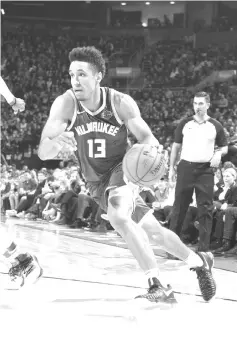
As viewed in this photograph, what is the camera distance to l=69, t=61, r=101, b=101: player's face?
14.8 ft

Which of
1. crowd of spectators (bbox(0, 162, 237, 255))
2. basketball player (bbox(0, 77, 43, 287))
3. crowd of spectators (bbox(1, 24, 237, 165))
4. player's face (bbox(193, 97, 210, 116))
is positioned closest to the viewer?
basketball player (bbox(0, 77, 43, 287))

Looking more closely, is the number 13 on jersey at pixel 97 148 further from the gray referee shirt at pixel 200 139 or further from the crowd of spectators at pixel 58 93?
the crowd of spectators at pixel 58 93

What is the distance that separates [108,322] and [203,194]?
3.36 meters

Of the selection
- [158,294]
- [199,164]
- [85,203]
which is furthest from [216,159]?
[85,203]

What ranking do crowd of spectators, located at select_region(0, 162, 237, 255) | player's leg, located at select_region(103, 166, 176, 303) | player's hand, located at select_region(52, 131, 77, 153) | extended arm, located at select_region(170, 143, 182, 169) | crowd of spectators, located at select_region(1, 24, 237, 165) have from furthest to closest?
1. crowd of spectators, located at select_region(1, 24, 237, 165)
2. crowd of spectators, located at select_region(0, 162, 237, 255)
3. extended arm, located at select_region(170, 143, 182, 169)
4. player's leg, located at select_region(103, 166, 176, 303)
5. player's hand, located at select_region(52, 131, 77, 153)

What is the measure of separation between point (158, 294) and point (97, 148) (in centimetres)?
114

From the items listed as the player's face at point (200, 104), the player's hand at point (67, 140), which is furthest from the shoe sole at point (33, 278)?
the player's face at point (200, 104)

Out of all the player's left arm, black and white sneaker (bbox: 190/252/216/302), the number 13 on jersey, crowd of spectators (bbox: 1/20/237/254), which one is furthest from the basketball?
crowd of spectators (bbox: 1/20/237/254)

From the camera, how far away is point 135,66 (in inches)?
929

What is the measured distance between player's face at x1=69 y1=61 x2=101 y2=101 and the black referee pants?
8.31 ft

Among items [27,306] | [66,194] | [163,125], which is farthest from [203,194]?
[163,125]

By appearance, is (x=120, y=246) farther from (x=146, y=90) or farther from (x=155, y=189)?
(x=146, y=90)

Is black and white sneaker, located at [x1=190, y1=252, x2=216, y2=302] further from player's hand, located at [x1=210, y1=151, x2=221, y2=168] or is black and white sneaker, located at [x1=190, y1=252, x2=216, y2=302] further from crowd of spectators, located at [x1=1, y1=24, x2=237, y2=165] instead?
crowd of spectators, located at [x1=1, y1=24, x2=237, y2=165]

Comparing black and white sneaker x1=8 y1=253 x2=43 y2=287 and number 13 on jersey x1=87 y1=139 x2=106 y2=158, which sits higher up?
number 13 on jersey x1=87 y1=139 x2=106 y2=158
